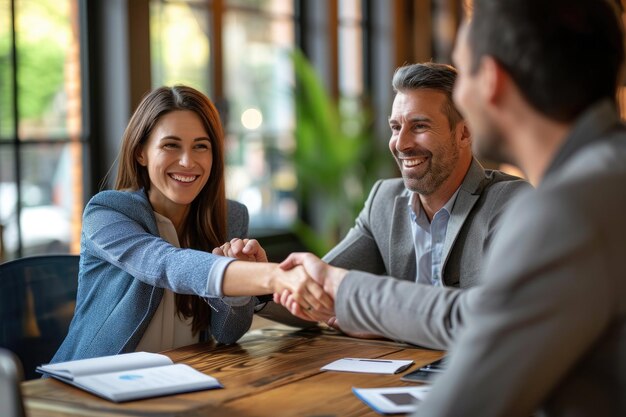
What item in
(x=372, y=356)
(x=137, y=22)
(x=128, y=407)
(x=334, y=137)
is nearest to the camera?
(x=128, y=407)

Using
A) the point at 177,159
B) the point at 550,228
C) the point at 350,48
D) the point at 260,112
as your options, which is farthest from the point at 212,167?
the point at 350,48

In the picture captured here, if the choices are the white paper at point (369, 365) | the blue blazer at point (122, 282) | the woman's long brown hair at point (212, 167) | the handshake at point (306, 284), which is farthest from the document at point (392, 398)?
the woman's long brown hair at point (212, 167)

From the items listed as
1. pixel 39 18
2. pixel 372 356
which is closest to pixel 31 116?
pixel 39 18

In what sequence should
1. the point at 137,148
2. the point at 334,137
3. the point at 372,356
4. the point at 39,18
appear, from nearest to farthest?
the point at 372,356 → the point at 137,148 → the point at 39,18 → the point at 334,137

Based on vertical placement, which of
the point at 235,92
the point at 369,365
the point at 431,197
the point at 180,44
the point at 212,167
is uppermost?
the point at 180,44

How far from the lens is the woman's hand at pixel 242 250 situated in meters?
2.49

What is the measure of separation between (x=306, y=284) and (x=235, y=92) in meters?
3.68

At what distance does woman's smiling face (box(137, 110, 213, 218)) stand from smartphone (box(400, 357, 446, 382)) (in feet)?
2.99

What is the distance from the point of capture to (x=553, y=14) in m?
1.30

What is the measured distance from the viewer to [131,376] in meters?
1.94

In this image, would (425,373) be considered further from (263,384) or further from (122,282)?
(122,282)

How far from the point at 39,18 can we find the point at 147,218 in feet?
6.71

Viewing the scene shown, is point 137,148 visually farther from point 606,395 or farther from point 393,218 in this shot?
point 606,395

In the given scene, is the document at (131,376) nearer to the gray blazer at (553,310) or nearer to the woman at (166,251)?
the woman at (166,251)
